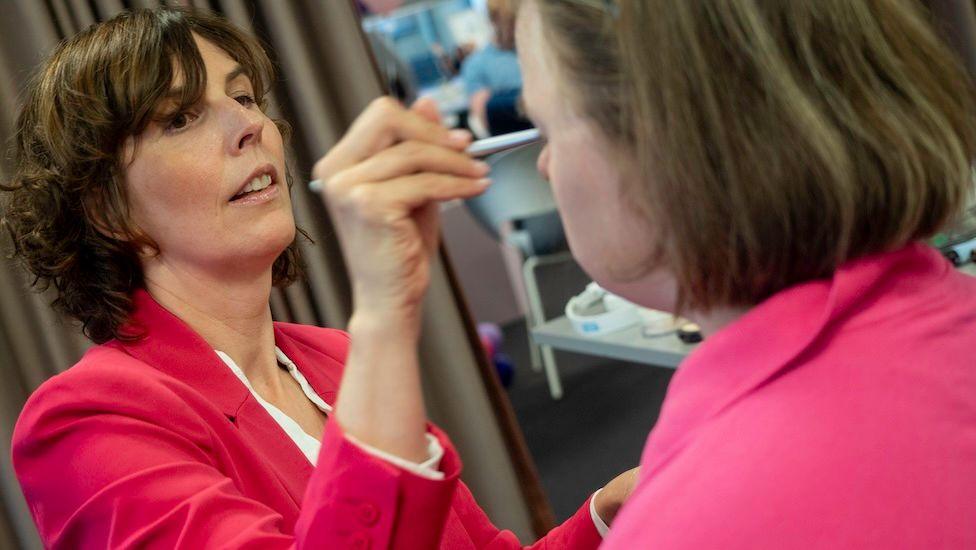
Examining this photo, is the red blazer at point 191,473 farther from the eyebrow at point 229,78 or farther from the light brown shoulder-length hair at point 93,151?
the eyebrow at point 229,78

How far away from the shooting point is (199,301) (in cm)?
128

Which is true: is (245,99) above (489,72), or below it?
above

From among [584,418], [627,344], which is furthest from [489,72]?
[627,344]

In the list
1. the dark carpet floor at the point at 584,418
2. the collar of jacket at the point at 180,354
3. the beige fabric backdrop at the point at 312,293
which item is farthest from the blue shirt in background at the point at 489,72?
the collar of jacket at the point at 180,354

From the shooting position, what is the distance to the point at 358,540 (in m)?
0.84

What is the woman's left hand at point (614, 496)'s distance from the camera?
1134mm

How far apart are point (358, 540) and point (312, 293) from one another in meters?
1.61

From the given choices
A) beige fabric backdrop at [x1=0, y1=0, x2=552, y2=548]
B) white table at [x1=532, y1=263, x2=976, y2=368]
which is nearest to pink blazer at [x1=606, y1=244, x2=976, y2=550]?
white table at [x1=532, y1=263, x2=976, y2=368]

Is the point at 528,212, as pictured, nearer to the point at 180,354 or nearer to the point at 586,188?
the point at 180,354

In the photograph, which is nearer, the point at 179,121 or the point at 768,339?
the point at 768,339

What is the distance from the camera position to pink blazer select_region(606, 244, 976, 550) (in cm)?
57

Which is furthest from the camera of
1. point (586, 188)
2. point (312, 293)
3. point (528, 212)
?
point (528, 212)

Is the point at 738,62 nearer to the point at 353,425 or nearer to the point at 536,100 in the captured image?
the point at 536,100

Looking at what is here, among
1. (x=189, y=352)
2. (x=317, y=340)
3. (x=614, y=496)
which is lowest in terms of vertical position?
(x=614, y=496)
